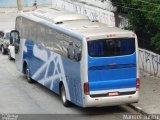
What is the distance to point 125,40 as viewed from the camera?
1980 cm

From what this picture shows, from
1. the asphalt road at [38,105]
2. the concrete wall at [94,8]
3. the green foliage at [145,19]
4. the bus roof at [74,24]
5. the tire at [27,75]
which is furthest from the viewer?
the concrete wall at [94,8]

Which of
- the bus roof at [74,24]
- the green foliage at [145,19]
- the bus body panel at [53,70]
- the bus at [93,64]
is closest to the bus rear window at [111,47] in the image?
the bus at [93,64]

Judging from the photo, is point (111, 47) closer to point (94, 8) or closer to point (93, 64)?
point (93, 64)

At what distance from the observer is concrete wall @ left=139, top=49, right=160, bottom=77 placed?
84.9 feet

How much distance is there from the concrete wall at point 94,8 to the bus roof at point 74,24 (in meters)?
8.71

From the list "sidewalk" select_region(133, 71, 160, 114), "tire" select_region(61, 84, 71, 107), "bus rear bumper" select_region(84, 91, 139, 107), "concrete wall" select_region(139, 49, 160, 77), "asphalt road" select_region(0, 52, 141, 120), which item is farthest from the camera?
"concrete wall" select_region(139, 49, 160, 77)

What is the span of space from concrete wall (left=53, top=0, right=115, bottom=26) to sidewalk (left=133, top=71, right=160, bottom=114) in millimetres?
8035

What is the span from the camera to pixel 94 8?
38.1 m

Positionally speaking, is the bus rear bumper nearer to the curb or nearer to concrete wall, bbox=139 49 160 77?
the curb

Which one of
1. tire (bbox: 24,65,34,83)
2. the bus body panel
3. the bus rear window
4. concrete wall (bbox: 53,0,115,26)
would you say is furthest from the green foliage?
tire (bbox: 24,65,34,83)

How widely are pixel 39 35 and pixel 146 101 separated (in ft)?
19.5

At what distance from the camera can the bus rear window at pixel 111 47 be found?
63.4ft

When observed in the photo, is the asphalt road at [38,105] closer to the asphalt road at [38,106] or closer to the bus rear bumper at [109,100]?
the asphalt road at [38,106]

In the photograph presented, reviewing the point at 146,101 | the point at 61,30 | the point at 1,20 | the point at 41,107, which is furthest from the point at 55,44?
the point at 1,20
